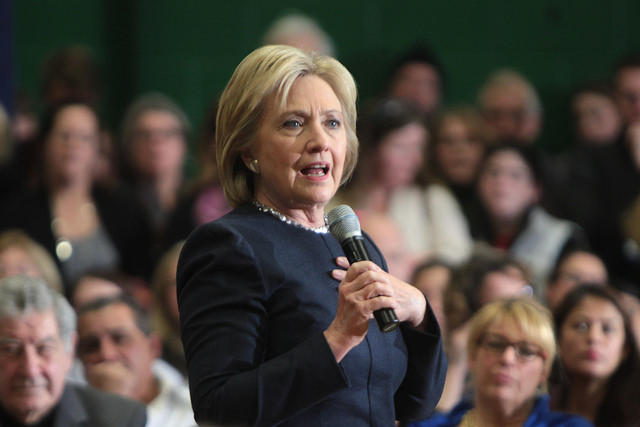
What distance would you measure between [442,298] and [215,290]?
2447mm

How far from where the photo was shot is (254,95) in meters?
1.76

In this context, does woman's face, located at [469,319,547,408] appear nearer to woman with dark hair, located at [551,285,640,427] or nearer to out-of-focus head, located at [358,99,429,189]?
woman with dark hair, located at [551,285,640,427]

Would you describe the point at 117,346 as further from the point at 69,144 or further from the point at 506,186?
the point at 506,186

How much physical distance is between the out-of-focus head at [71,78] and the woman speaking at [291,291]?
378 centimetres

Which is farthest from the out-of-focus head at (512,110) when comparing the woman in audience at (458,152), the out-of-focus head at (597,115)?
the woman in audience at (458,152)

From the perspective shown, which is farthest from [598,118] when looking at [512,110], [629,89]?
[512,110]

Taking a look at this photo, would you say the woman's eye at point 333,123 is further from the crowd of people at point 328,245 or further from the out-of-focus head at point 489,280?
the out-of-focus head at point 489,280

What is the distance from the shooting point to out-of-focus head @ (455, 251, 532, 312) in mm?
3967

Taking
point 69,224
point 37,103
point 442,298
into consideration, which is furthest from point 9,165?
point 442,298

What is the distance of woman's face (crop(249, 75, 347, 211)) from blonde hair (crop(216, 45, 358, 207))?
0.05ft

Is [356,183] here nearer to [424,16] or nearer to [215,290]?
[424,16]

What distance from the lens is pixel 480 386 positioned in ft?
9.97

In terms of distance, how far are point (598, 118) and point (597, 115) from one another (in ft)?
0.06

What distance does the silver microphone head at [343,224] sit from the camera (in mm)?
1792
